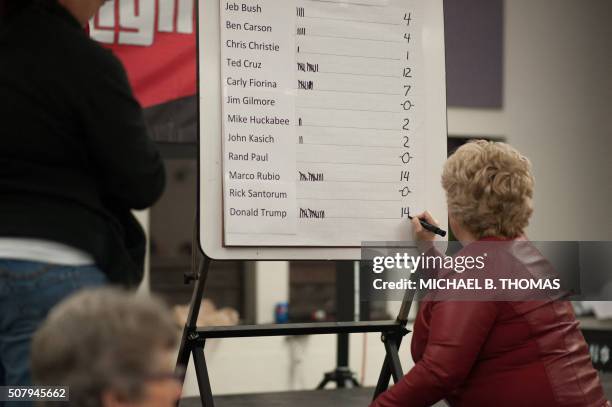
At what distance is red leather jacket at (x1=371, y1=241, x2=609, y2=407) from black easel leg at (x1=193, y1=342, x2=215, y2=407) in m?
0.42

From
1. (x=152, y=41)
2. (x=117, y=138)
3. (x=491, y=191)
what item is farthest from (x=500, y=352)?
(x=152, y=41)

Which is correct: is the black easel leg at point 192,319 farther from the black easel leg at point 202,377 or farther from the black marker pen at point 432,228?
the black marker pen at point 432,228

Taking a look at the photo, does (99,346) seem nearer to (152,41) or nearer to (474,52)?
(152,41)

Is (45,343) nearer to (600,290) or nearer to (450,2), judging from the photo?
(600,290)

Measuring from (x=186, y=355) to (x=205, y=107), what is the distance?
2.00 ft

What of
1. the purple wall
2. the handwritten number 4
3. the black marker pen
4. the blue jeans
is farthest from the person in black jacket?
the purple wall

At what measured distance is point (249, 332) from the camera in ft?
6.89

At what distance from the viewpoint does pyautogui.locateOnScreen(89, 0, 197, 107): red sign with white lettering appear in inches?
133

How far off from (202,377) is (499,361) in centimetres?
68

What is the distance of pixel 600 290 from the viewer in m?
4.26

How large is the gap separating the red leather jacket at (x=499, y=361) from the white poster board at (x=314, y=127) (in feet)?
1.67

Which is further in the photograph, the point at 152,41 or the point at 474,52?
the point at 474,52

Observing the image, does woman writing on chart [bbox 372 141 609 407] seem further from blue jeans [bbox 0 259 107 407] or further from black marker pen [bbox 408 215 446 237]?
blue jeans [bbox 0 259 107 407]

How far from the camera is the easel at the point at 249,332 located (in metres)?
1.97
